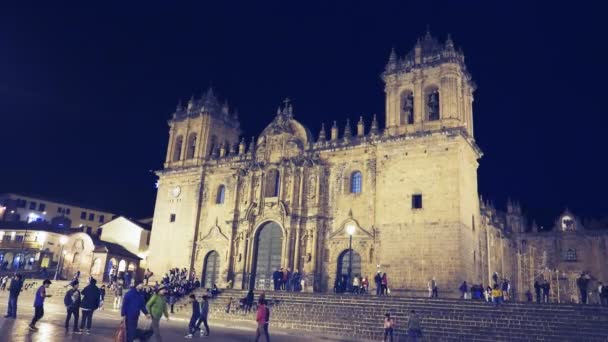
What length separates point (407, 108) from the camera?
3034 cm

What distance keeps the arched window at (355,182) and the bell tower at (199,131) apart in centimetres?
1150

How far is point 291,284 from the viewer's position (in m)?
28.4

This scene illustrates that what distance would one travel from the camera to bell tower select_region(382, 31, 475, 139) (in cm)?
2852

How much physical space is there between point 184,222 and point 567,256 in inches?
1373

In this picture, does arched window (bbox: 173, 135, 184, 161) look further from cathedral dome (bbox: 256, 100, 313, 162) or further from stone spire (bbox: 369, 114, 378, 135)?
stone spire (bbox: 369, 114, 378, 135)

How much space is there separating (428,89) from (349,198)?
330 inches

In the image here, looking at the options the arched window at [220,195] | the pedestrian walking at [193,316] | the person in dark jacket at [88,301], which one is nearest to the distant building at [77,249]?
the arched window at [220,195]

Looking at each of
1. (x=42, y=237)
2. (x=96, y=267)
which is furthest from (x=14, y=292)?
(x=42, y=237)

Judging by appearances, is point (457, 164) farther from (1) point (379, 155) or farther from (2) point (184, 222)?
(2) point (184, 222)

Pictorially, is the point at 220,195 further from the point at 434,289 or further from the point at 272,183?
the point at 434,289

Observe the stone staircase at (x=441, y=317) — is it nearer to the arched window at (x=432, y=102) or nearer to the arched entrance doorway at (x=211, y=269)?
the arched entrance doorway at (x=211, y=269)

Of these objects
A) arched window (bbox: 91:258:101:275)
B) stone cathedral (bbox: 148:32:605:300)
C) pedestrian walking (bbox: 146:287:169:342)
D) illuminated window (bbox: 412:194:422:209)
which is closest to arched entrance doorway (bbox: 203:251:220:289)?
stone cathedral (bbox: 148:32:605:300)

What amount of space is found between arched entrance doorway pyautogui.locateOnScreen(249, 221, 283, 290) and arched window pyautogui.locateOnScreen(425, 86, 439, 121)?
1216 cm

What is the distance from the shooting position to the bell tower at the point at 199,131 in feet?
126
